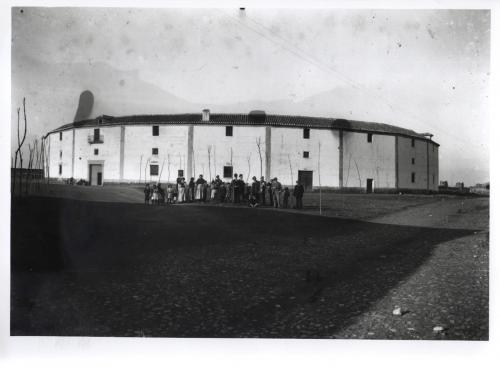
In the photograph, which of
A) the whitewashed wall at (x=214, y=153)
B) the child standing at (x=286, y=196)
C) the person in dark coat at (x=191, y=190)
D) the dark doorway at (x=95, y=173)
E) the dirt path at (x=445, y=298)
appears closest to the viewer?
the dirt path at (x=445, y=298)

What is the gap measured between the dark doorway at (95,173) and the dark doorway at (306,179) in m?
2.45

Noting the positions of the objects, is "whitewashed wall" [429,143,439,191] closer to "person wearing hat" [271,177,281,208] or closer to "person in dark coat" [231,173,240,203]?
"person wearing hat" [271,177,281,208]

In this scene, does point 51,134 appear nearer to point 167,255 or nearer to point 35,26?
point 35,26

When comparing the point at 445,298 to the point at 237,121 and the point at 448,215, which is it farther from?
the point at 237,121

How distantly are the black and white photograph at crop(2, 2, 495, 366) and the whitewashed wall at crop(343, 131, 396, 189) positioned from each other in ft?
3.27

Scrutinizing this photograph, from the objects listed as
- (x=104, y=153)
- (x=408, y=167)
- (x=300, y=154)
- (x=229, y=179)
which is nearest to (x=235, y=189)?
(x=229, y=179)

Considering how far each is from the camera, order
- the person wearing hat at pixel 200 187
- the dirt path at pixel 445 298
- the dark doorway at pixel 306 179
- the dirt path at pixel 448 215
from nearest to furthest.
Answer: the dirt path at pixel 445 298 < the dirt path at pixel 448 215 < the person wearing hat at pixel 200 187 < the dark doorway at pixel 306 179

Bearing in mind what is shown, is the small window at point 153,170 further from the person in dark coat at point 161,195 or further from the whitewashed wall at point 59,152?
the whitewashed wall at point 59,152

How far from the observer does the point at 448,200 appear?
384cm

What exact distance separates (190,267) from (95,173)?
6.77 ft

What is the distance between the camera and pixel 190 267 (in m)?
2.67

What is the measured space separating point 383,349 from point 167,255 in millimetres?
1879

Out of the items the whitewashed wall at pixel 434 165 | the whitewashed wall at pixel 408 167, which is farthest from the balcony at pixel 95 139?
the whitewashed wall at pixel 408 167

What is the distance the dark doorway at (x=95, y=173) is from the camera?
3.81 meters
